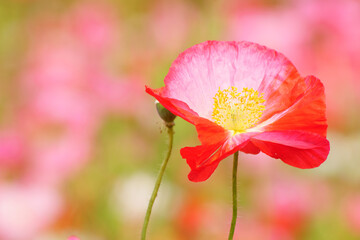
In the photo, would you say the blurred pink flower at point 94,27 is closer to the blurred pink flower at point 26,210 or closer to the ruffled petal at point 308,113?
the blurred pink flower at point 26,210

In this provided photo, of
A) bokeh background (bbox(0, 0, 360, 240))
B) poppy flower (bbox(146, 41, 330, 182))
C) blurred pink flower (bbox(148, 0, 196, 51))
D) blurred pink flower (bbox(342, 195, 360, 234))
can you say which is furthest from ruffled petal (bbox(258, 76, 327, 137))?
blurred pink flower (bbox(148, 0, 196, 51))

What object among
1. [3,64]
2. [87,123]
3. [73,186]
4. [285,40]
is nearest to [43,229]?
[73,186]

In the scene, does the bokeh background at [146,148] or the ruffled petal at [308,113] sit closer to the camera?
the ruffled petal at [308,113]

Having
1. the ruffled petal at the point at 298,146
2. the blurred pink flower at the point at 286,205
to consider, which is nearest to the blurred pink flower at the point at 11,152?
the blurred pink flower at the point at 286,205

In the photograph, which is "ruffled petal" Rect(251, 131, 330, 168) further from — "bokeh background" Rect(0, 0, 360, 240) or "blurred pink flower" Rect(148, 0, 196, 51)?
"blurred pink flower" Rect(148, 0, 196, 51)

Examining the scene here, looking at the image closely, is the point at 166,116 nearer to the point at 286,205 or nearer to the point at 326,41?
the point at 286,205

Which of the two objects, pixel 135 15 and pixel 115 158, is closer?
pixel 115 158

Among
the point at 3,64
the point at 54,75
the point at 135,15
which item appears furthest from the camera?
the point at 135,15

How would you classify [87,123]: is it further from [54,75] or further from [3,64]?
[3,64]
